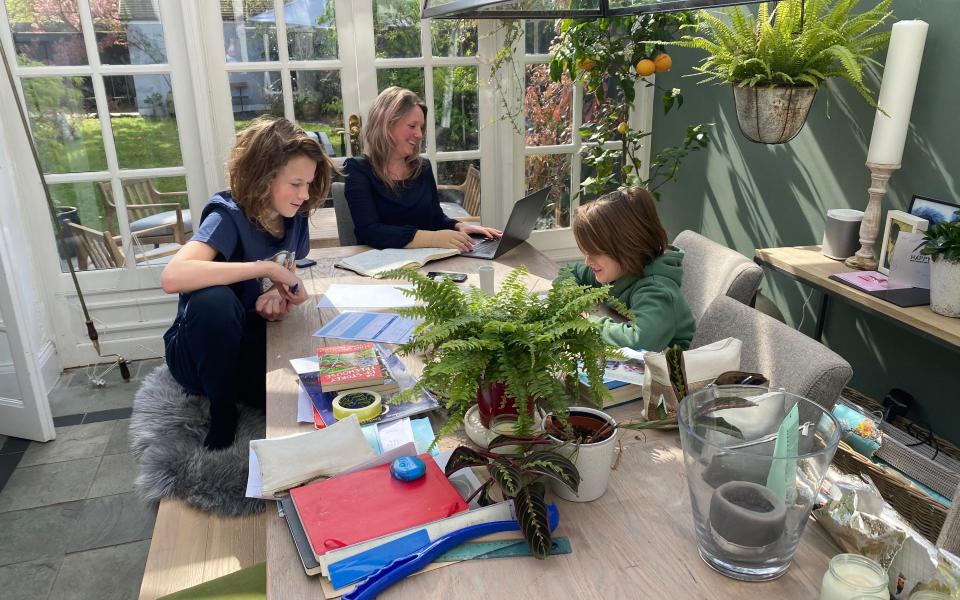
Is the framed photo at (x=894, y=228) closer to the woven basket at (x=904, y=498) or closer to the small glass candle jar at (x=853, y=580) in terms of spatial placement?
the woven basket at (x=904, y=498)

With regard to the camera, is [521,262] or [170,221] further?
Result: [170,221]

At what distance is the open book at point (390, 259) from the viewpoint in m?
2.32

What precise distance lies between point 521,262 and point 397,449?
135cm

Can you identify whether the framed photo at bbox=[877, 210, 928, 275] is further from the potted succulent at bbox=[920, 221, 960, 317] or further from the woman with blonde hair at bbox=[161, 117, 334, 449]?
the woman with blonde hair at bbox=[161, 117, 334, 449]

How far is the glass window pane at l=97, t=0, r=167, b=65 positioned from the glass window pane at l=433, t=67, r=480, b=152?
130cm

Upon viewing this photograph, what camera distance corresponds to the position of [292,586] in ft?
3.00

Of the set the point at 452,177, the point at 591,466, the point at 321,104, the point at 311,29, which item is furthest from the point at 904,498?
the point at 311,29

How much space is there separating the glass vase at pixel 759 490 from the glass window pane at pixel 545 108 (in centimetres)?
289

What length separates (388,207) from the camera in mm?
2824

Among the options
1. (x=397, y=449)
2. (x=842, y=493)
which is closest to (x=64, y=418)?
(x=397, y=449)

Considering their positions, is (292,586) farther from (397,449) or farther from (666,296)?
(666,296)

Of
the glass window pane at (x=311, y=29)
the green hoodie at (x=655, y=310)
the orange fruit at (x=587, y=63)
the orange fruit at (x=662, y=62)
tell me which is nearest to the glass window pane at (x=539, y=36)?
the orange fruit at (x=587, y=63)

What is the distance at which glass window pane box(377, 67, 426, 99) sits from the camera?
343cm

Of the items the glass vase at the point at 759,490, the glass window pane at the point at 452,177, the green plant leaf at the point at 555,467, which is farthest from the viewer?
the glass window pane at the point at 452,177
